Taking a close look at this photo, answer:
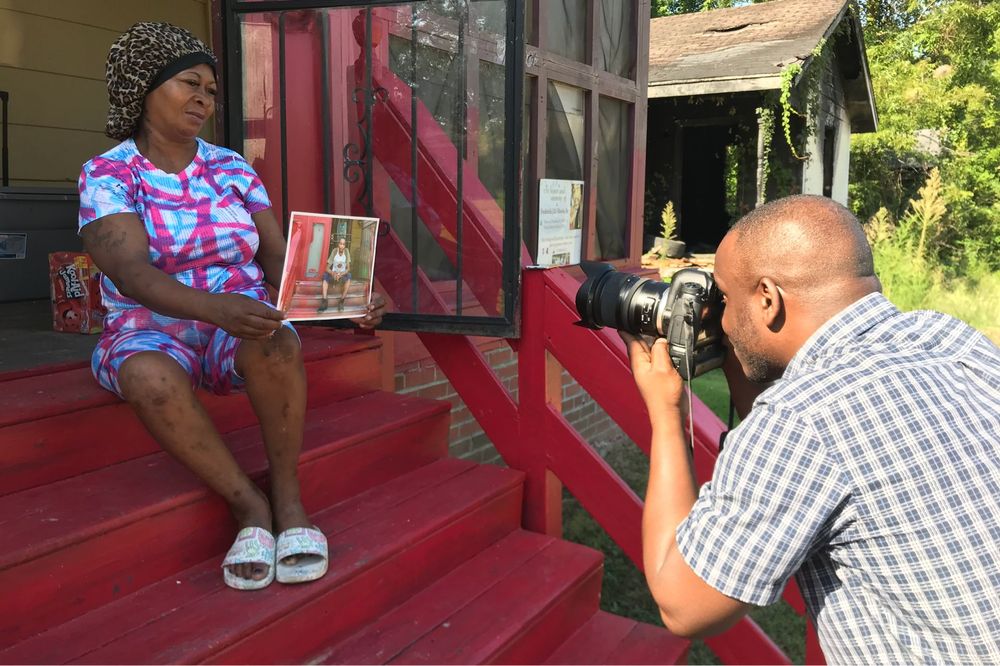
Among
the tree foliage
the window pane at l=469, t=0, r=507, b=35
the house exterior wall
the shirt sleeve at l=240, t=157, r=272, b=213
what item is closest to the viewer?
the shirt sleeve at l=240, t=157, r=272, b=213

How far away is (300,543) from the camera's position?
2.01m

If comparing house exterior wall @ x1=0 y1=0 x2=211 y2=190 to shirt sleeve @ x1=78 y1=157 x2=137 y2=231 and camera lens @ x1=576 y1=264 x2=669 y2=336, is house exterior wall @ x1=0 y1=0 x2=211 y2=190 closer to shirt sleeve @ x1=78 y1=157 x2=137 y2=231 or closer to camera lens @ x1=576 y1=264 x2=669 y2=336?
shirt sleeve @ x1=78 y1=157 x2=137 y2=231

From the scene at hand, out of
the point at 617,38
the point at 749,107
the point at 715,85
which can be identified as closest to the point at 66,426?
the point at 617,38

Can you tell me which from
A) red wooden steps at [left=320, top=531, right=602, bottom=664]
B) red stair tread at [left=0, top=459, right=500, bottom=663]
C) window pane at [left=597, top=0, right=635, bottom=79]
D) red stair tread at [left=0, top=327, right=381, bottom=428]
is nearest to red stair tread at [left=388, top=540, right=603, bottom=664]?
red wooden steps at [left=320, top=531, right=602, bottom=664]

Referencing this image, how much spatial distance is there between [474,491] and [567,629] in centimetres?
50

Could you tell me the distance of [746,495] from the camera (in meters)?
1.16

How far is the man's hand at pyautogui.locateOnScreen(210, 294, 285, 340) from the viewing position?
6.21 feet

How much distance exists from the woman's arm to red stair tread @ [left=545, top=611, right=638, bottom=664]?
1294mm

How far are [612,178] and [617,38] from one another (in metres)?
0.84

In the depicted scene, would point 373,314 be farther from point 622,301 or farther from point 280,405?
point 622,301

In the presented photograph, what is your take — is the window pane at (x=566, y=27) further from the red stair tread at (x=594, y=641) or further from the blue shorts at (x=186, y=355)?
the red stair tread at (x=594, y=641)

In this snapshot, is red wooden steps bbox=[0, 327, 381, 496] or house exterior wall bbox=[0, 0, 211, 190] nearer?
red wooden steps bbox=[0, 327, 381, 496]

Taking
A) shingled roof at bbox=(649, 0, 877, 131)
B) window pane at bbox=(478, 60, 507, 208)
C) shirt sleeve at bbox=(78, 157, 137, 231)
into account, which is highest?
shingled roof at bbox=(649, 0, 877, 131)

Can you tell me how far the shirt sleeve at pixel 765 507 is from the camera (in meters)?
1.12
